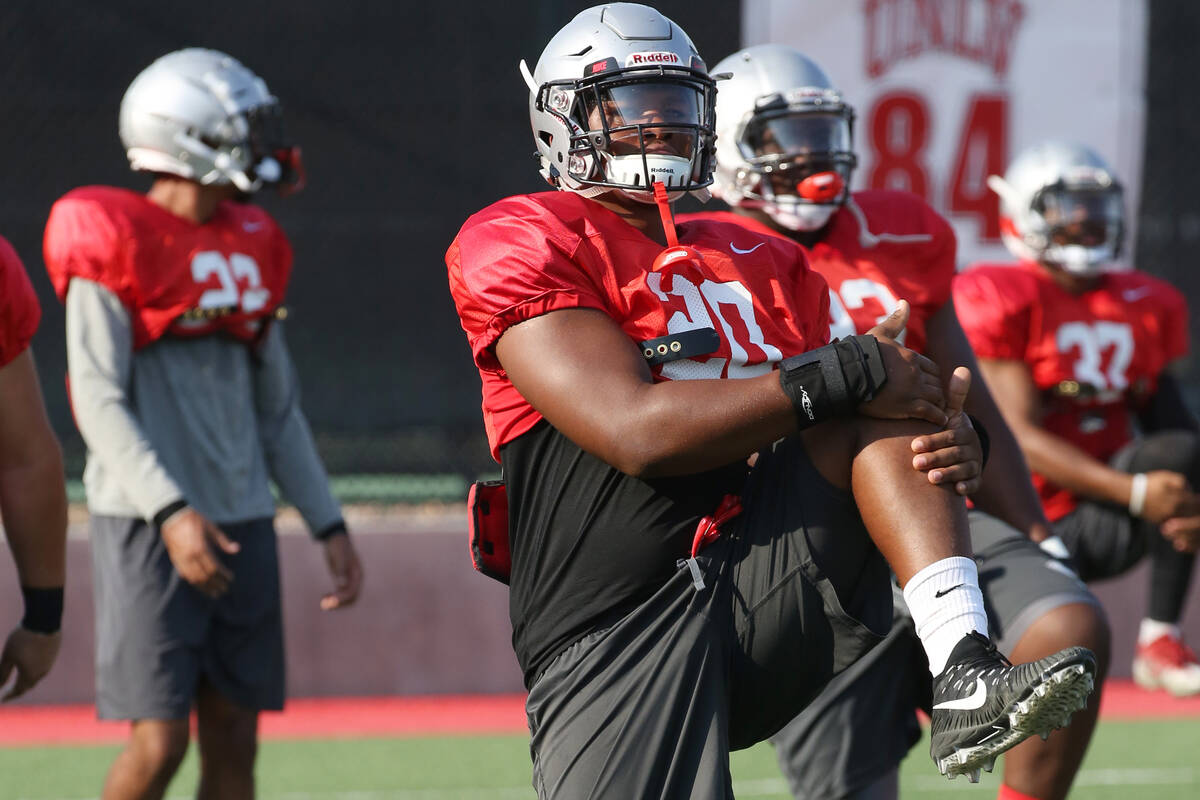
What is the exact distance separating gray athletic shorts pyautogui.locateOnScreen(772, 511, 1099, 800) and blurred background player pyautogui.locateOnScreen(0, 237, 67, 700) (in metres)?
1.71

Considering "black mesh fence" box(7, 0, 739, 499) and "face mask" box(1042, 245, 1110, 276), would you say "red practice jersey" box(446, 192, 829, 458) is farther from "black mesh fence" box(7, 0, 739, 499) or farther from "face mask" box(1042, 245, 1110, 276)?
"black mesh fence" box(7, 0, 739, 499)

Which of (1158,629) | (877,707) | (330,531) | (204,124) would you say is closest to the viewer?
(877,707)

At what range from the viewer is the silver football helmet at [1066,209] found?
16.6 ft

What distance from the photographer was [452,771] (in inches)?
229

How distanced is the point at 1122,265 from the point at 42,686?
5250mm

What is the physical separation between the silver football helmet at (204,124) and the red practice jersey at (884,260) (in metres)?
1.52

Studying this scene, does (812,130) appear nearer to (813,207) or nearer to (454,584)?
(813,207)

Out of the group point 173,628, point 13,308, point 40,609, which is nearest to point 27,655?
point 40,609

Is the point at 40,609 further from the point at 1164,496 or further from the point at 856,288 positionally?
the point at 1164,496

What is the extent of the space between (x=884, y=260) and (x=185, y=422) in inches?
75.3

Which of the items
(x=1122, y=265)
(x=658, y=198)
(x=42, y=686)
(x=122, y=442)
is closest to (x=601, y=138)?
(x=658, y=198)

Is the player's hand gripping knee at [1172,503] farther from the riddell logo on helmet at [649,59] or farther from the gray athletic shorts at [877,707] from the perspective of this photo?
the riddell logo on helmet at [649,59]

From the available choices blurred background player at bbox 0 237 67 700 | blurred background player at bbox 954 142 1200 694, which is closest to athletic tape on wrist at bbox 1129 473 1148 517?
blurred background player at bbox 954 142 1200 694

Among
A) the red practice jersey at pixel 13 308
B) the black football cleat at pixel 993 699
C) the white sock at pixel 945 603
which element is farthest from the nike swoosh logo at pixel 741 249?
the red practice jersey at pixel 13 308
